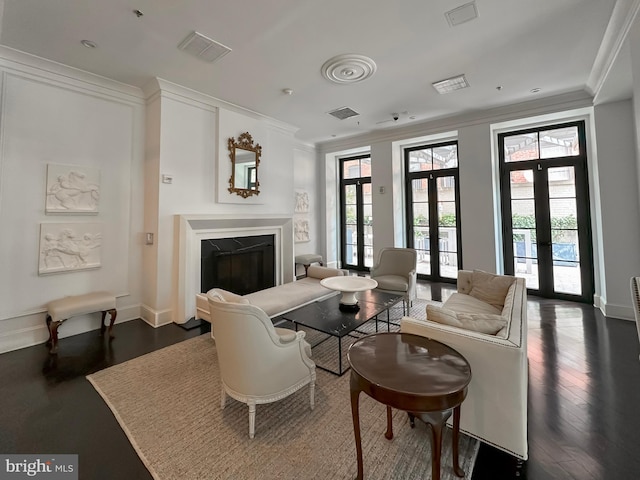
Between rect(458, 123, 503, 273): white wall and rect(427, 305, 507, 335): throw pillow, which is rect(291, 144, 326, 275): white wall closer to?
rect(458, 123, 503, 273): white wall

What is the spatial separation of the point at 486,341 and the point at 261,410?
167 centimetres

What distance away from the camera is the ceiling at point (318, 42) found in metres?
2.53

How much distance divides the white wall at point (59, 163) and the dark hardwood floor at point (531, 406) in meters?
0.57

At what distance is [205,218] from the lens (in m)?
4.11

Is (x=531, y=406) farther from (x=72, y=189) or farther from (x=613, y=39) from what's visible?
(x=72, y=189)

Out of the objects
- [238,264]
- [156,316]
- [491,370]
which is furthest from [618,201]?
[156,316]

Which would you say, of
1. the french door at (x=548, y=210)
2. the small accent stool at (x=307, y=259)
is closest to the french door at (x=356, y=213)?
the small accent stool at (x=307, y=259)

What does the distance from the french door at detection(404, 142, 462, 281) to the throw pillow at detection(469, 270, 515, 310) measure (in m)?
2.60

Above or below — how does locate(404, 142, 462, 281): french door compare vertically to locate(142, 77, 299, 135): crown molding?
below

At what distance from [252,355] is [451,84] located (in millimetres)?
4472

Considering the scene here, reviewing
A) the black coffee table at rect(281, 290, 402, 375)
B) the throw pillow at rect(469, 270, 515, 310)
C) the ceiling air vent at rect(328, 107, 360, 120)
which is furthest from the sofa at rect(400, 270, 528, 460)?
the ceiling air vent at rect(328, 107, 360, 120)

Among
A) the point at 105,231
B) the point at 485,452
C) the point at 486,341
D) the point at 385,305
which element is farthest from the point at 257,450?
the point at 105,231

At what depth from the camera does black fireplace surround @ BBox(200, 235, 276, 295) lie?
4.30 m

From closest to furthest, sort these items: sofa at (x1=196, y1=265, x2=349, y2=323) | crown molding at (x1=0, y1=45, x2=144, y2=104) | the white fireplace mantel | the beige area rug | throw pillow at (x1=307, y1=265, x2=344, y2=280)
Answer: the beige area rug, crown molding at (x1=0, y1=45, x2=144, y2=104), sofa at (x1=196, y1=265, x2=349, y2=323), the white fireplace mantel, throw pillow at (x1=307, y1=265, x2=344, y2=280)
